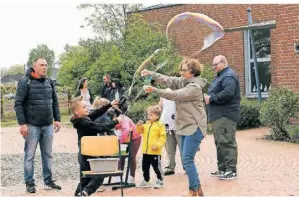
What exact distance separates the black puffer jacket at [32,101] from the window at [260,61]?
37.9 ft

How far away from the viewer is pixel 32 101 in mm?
8172

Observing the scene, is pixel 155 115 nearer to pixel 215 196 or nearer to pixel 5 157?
pixel 215 196

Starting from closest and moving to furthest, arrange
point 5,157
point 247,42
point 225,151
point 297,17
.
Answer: point 225,151
point 5,157
point 297,17
point 247,42

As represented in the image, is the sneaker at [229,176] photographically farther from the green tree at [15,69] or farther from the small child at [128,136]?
the green tree at [15,69]

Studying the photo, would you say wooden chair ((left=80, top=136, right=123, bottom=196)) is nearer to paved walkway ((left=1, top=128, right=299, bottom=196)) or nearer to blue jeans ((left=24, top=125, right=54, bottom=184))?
paved walkway ((left=1, top=128, right=299, bottom=196))

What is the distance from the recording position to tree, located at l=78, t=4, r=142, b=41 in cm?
2208

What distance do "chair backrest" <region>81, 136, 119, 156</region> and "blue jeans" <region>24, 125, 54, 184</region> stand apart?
1446mm

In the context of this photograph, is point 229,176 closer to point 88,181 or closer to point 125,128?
point 125,128

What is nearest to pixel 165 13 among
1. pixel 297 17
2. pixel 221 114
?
pixel 297 17

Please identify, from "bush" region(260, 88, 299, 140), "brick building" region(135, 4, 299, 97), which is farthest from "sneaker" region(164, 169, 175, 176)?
"brick building" region(135, 4, 299, 97)

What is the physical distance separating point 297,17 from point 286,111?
9.19ft

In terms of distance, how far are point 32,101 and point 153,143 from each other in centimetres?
192

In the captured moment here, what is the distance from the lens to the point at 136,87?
1794cm

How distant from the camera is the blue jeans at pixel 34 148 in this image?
8.20m
